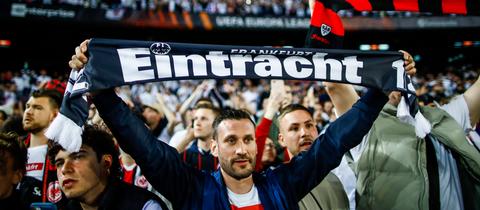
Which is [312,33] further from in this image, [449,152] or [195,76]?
[449,152]

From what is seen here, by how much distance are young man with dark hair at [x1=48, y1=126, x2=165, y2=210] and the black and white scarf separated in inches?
11.2

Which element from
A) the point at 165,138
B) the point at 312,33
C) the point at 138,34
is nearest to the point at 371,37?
the point at 138,34

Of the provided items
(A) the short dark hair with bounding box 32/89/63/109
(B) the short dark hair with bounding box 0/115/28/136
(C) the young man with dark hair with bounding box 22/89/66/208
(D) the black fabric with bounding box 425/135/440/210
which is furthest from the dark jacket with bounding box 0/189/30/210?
(D) the black fabric with bounding box 425/135/440/210

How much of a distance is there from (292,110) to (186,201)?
1.10 meters

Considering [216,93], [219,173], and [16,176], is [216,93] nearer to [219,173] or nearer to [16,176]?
[219,173]

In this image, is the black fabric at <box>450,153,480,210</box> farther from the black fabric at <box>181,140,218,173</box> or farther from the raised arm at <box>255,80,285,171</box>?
the black fabric at <box>181,140,218,173</box>

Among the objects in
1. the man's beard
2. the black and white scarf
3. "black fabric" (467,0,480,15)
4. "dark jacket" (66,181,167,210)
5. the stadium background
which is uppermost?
the stadium background

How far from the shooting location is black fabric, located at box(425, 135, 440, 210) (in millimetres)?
2199

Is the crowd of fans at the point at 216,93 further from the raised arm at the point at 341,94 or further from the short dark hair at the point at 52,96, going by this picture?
the raised arm at the point at 341,94

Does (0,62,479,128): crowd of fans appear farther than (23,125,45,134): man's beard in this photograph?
Yes

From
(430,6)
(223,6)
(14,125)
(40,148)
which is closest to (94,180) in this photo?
(40,148)

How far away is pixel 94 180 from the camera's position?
1871 mm

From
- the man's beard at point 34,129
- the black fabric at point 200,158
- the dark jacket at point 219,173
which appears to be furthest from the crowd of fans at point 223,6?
the dark jacket at point 219,173

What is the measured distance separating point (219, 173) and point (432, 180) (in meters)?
1.18
